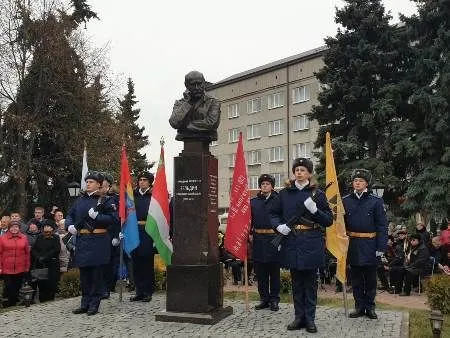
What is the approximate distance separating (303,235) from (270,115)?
44.6 m

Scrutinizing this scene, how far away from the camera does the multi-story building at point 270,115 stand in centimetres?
4712

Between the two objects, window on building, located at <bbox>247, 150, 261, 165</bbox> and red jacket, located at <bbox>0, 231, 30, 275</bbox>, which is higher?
window on building, located at <bbox>247, 150, 261, 165</bbox>

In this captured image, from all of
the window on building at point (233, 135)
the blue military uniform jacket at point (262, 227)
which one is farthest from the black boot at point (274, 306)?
the window on building at point (233, 135)

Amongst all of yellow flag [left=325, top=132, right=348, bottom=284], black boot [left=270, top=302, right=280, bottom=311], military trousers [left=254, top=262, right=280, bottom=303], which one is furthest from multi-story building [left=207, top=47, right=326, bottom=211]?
yellow flag [left=325, top=132, right=348, bottom=284]

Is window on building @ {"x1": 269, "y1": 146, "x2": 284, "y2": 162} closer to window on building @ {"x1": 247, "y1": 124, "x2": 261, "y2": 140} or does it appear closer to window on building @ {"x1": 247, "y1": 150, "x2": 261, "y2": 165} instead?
window on building @ {"x1": 247, "y1": 150, "x2": 261, "y2": 165}

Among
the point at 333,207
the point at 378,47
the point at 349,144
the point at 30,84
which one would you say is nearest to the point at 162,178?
the point at 333,207

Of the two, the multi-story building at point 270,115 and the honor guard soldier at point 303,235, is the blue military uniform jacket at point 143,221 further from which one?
the multi-story building at point 270,115

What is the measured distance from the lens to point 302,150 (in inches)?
1877

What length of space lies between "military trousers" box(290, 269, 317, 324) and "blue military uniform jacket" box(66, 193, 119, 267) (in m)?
3.06

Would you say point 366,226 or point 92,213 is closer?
point 366,226

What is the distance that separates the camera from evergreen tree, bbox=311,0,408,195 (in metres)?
23.1

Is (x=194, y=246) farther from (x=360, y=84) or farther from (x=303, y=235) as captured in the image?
(x=360, y=84)

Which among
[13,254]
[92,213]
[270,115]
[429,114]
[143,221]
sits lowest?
[13,254]

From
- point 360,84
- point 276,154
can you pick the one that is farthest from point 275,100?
point 360,84
